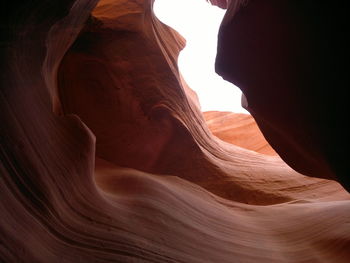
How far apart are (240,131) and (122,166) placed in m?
7.77

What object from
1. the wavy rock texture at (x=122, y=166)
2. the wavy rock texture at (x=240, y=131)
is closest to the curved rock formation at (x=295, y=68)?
the wavy rock texture at (x=122, y=166)

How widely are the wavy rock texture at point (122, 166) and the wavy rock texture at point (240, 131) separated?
5023mm

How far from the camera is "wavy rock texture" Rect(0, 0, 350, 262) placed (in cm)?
213

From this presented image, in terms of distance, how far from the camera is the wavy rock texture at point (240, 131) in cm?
1127

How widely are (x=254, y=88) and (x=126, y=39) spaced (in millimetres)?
2637

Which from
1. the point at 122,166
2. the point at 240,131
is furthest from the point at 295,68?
the point at 240,131

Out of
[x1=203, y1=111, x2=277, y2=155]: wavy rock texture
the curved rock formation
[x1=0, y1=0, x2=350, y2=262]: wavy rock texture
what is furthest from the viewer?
[x1=203, y1=111, x2=277, y2=155]: wavy rock texture

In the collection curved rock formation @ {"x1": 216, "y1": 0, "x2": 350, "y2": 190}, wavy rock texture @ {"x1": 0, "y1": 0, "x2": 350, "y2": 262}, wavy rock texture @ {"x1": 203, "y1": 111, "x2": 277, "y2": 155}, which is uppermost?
curved rock formation @ {"x1": 216, "y1": 0, "x2": 350, "y2": 190}

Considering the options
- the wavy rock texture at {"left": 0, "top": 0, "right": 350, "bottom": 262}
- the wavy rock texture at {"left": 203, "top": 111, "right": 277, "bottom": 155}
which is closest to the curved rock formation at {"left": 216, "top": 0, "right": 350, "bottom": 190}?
the wavy rock texture at {"left": 0, "top": 0, "right": 350, "bottom": 262}

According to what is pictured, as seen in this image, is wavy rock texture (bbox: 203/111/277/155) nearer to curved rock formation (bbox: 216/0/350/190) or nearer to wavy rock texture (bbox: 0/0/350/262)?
wavy rock texture (bbox: 0/0/350/262)

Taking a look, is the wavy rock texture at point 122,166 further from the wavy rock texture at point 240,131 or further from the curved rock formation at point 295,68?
the wavy rock texture at point 240,131

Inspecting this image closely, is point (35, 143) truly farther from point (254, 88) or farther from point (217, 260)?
point (254, 88)

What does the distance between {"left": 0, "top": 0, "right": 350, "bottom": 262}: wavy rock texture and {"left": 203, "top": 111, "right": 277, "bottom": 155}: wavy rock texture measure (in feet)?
16.5

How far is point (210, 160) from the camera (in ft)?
17.1
